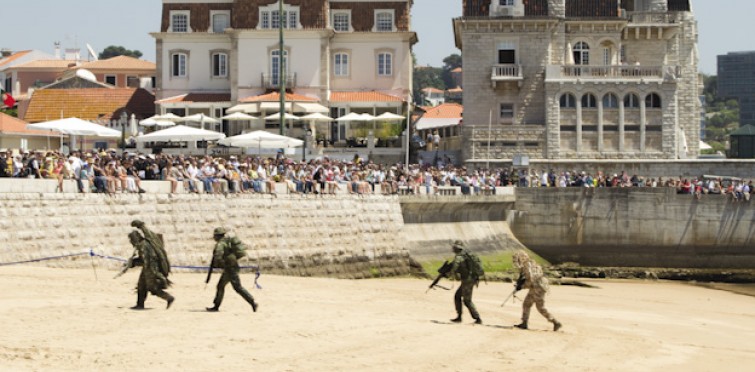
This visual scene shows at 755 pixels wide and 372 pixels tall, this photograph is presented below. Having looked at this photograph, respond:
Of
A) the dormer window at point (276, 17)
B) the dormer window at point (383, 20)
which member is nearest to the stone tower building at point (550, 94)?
the dormer window at point (383, 20)

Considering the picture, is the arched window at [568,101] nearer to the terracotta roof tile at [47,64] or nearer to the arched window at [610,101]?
the arched window at [610,101]

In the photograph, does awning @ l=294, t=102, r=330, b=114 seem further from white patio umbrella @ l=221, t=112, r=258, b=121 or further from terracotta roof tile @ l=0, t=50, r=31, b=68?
terracotta roof tile @ l=0, t=50, r=31, b=68

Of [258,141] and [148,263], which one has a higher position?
[258,141]

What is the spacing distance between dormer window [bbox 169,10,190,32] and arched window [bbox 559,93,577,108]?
1819 centimetres

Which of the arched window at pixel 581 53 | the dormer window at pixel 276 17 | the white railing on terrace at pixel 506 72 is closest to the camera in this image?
the white railing on terrace at pixel 506 72

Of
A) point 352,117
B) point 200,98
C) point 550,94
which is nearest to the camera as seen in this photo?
point 352,117

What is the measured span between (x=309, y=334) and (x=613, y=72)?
3691cm

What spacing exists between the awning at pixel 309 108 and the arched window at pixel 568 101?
1040cm

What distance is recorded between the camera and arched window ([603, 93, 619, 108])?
2147 inches

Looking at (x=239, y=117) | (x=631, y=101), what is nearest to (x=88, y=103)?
(x=239, y=117)

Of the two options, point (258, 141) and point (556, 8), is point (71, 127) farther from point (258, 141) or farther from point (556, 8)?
point (556, 8)

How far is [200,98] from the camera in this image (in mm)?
58219

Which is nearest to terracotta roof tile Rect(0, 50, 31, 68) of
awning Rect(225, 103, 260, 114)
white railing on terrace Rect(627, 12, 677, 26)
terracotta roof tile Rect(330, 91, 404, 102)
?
awning Rect(225, 103, 260, 114)

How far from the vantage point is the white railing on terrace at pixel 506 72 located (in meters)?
54.1
